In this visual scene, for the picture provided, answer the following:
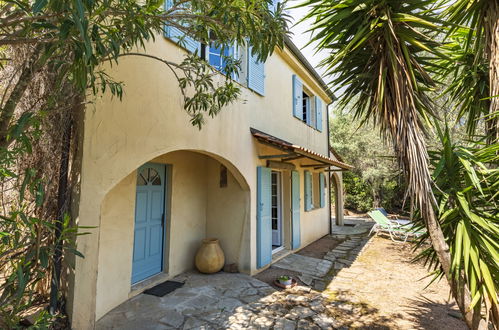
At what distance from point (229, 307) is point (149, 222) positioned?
2308 mm

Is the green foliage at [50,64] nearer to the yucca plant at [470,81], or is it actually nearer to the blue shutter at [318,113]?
the yucca plant at [470,81]

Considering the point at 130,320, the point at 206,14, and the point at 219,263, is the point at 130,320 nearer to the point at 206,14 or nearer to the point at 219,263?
the point at 219,263

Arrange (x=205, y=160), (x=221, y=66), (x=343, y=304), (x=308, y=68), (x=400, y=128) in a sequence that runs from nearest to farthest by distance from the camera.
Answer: (x=400, y=128)
(x=343, y=304)
(x=221, y=66)
(x=205, y=160)
(x=308, y=68)

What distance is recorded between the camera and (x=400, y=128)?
2938mm

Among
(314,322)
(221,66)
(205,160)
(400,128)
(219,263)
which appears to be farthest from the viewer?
(205,160)

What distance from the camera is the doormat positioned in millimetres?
4703

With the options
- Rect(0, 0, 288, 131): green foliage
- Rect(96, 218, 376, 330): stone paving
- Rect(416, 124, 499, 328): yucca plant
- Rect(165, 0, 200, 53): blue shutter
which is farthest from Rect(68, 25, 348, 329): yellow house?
Rect(416, 124, 499, 328): yucca plant

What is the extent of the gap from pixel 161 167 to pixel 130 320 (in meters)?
2.90

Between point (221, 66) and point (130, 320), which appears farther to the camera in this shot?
point (221, 66)

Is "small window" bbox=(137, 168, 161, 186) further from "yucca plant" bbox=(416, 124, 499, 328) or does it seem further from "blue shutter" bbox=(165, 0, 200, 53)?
"yucca plant" bbox=(416, 124, 499, 328)

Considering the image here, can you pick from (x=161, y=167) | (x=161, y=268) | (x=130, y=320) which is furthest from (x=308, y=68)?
(x=130, y=320)

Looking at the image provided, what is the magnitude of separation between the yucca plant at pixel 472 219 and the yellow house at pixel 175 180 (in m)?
3.41

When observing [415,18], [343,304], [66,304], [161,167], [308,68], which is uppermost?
[308,68]

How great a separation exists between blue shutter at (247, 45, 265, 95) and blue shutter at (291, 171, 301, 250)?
306 centimetres
